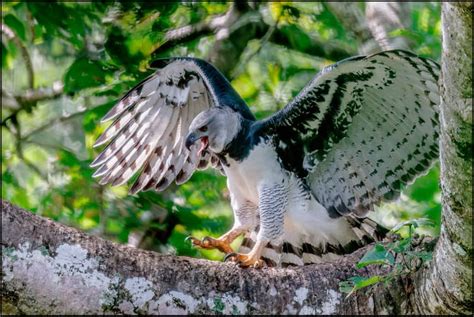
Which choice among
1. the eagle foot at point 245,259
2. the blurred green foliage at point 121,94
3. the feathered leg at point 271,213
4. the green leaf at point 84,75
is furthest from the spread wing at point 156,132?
the eagle foot at point 245,259

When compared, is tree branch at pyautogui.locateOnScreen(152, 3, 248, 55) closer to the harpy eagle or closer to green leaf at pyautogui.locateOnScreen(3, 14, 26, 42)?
the harpy eagle

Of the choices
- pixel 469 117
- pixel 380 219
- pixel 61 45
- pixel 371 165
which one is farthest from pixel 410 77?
pixel 61 45

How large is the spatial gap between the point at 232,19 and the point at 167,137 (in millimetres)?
1536

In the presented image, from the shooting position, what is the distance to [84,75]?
264 inches

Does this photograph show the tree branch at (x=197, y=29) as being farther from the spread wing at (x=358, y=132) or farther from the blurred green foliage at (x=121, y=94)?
the spread wing at (x=358, y=132)

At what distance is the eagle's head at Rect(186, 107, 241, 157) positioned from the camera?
→ 5336mm

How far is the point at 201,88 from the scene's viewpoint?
20.1 feet

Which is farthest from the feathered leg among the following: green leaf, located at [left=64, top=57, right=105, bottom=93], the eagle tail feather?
green leaf, located at [left=64, top=57, right=105, bottom=93]

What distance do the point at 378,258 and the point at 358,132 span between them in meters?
2.34

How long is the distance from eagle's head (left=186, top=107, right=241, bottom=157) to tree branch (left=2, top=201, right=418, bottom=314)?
4.71ft

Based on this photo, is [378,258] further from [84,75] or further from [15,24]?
[15,24]

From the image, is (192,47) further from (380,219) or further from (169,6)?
(380,219)

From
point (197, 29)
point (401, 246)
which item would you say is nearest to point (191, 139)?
point (197, 29)

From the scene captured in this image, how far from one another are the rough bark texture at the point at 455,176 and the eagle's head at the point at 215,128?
6.89 feet
